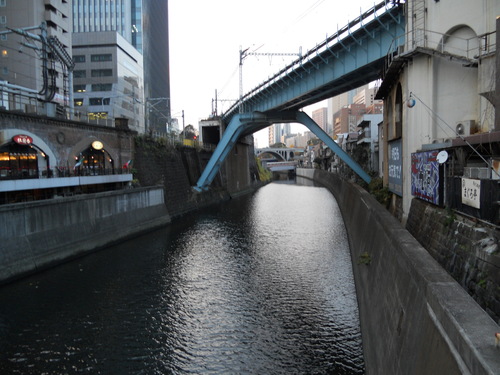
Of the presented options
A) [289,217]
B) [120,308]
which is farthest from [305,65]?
[120,308]

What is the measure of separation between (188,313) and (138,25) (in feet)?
337

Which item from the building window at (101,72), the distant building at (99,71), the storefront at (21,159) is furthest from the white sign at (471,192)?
the building window at (101,72)

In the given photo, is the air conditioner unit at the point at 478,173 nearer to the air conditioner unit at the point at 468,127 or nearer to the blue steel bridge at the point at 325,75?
the air conditioner unit at the point at 468,127

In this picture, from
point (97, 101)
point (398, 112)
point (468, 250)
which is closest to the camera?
point (468, 250)

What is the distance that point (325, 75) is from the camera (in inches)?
1273

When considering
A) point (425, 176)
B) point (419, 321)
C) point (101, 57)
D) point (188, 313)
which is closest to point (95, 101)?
point (101, 57)

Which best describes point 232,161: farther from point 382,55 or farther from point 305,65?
point 382,55

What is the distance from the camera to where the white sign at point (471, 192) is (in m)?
9.58

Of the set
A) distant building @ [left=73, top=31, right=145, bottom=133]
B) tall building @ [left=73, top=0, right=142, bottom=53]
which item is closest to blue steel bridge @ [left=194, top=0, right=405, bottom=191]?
distant building @ [left=73, top=31, right=145, bottom=133]

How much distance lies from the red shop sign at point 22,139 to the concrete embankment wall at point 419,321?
2262 cm

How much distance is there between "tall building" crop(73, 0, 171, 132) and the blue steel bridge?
3769cm

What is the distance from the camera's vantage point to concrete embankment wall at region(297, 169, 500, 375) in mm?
4523

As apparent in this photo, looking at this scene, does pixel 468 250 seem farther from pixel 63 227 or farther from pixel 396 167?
pixel 63 227

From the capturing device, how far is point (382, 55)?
24984 millimetres
